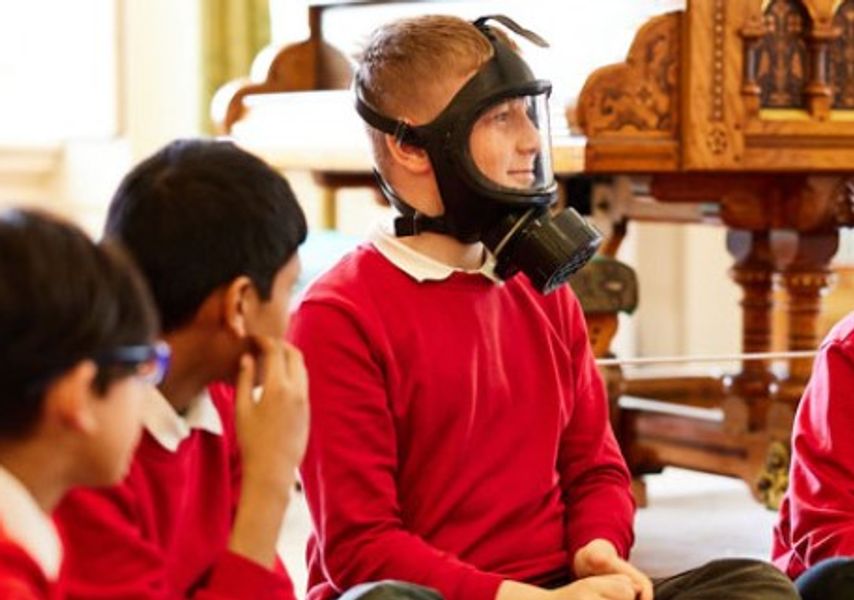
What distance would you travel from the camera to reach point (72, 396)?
3.60 ft

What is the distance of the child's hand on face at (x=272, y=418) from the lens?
141cm

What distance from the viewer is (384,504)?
175 centimetres

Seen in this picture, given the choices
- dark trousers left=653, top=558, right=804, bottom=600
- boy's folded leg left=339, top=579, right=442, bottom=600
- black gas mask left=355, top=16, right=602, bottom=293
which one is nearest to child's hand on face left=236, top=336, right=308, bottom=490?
boy's folded leg left=339, top=579, right=442, bottom=600

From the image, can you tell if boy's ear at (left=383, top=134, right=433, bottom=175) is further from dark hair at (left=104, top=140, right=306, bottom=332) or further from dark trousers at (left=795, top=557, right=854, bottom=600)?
dark trousers at (left=795, top=557, right=854, bottom=600)

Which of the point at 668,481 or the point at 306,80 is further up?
the point at 306,80

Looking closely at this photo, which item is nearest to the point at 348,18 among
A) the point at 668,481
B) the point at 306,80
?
the point at 306,80

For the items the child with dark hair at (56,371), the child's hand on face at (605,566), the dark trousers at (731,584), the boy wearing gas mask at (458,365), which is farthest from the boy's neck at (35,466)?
the dark trousers at (731,584)

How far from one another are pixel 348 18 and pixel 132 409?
2822 millimetres

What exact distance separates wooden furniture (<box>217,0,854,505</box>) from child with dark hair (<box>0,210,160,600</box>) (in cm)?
170

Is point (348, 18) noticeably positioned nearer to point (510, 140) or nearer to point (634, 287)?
point (634, 287)

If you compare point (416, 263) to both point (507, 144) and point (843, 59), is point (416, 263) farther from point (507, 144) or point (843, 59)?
point (843, 59)

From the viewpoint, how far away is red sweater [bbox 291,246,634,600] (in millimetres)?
1749

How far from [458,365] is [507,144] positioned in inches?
9.3

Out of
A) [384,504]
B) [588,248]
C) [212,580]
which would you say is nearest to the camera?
[212,580]
